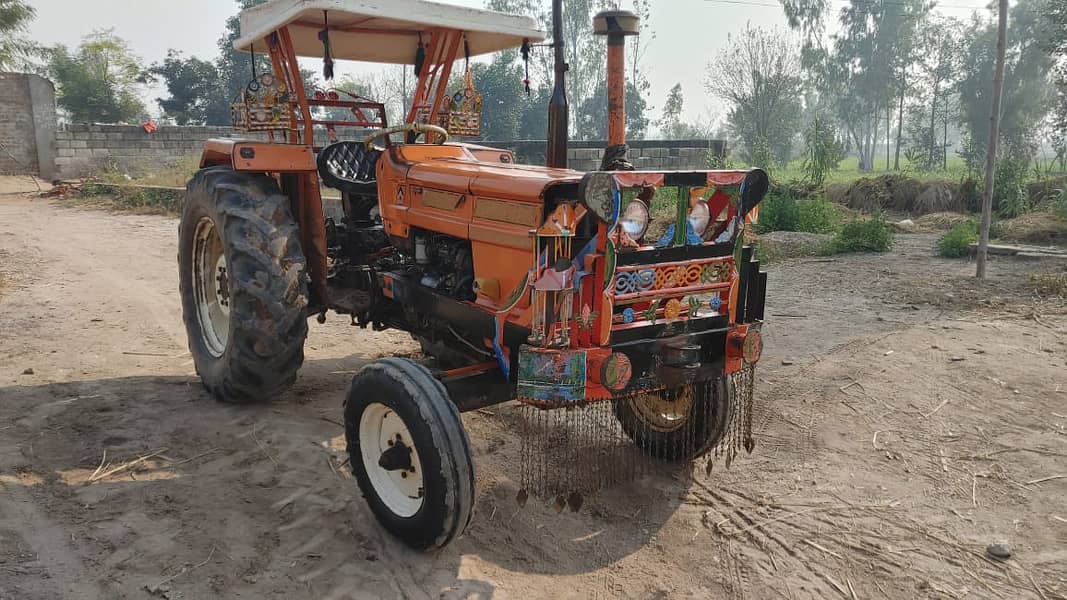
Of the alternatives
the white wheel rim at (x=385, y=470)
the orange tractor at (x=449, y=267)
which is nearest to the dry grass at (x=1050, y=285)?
the orange tractor at (x=449, y=267)

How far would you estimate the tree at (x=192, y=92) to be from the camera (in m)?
31.1

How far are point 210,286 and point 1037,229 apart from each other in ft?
34.8

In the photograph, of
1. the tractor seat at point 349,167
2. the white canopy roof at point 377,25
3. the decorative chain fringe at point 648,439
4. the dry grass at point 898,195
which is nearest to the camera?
the decorative chain fringe at point 648,439

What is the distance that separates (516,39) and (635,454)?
2526 millimetres

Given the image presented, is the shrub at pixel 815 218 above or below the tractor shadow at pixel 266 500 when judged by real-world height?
above

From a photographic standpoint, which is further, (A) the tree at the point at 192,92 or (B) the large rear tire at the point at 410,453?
(A) the tree at the point at 192,92

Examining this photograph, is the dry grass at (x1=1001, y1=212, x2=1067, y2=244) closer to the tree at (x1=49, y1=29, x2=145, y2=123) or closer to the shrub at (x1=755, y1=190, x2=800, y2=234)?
the shrub at (x1=755, y1=190, x2=800, y2=234)

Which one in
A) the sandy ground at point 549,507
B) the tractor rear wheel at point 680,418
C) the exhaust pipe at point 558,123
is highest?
the exhaust pipe at point 558,123

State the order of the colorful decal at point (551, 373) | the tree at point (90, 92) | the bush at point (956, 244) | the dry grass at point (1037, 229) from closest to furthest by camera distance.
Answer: the colorful decal at point (551, 373), the bush at point (956, 244), the dry grass at point (1037, 229), the tree at point (90, 92)

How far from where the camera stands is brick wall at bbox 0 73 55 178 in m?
19.0

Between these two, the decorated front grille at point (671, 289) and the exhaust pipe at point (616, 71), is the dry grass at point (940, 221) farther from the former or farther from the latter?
the decorated front grille at point (671, 289)

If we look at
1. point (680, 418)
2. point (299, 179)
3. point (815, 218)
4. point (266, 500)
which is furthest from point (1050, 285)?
point (266, 500)

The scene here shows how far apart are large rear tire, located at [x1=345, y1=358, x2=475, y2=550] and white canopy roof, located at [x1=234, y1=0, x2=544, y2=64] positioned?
77.0 inches

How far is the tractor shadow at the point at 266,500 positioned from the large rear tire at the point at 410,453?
0.14 m
